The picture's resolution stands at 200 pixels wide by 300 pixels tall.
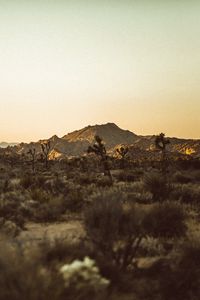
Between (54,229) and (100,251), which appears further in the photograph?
(54,229)

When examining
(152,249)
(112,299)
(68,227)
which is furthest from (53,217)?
(112,299)

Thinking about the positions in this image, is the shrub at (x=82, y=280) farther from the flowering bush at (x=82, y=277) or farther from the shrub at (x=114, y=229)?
the shrub at (x=114, y=229)

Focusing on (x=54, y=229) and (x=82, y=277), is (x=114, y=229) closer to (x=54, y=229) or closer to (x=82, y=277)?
(x=82, y=277)

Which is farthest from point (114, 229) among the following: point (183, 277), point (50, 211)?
point (50, 211)

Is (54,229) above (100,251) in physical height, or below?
below

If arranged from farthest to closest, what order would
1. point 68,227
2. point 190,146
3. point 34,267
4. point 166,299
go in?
point 190,146, point 68,227, point 166,299, point 34,267

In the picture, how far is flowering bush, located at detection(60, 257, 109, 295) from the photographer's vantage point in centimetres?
470

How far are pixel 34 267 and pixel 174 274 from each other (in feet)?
12.8

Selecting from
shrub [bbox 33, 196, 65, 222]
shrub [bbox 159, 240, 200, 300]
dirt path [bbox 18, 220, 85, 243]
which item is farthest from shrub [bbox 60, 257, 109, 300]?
shrub [bbox 33, 196, 65, 222]

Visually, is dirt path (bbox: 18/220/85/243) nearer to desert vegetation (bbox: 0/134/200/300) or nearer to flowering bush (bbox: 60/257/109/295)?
desert vegetation (bbox: 0/134/200/300)

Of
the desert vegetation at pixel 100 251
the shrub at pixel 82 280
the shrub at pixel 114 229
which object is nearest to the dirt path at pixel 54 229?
the desert vegetation at pixel 100 251

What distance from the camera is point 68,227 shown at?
44.5ft

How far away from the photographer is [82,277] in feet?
16.3

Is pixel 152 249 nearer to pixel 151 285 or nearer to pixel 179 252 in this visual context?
pixel 179 252
